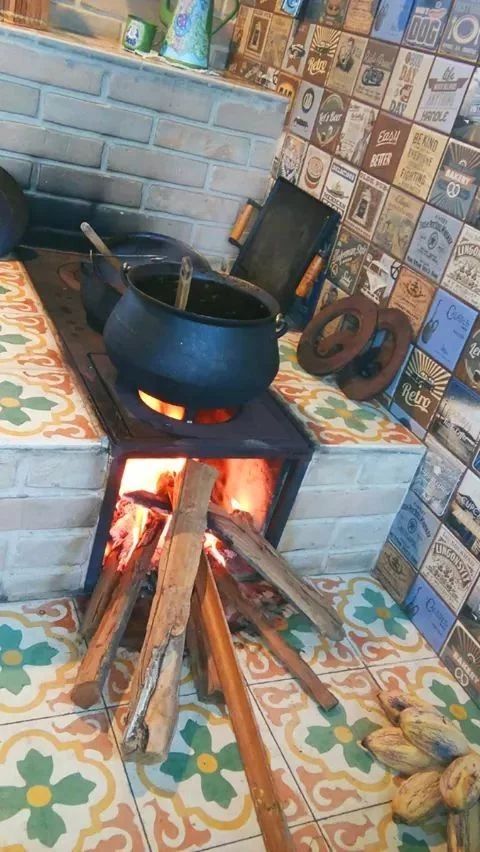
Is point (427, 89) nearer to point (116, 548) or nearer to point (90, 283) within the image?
point (90, 283)

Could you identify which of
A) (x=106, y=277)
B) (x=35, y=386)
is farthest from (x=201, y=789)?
(x=106, y=277)

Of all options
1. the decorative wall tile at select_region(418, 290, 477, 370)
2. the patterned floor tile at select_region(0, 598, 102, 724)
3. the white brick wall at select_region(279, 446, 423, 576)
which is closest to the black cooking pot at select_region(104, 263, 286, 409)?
the white brick wall at select_region(279, 446, 423, 576)

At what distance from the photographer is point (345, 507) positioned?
62.0 inches

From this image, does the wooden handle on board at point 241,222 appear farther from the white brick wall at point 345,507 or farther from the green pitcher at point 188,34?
the white brick wall at point 345,507

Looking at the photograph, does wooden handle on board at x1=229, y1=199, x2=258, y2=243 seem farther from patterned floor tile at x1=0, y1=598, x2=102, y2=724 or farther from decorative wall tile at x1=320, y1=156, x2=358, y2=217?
patterned floor tile at x1=0, y1=598, x2=102, y2=724

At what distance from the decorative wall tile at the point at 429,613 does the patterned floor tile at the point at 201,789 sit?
0.45m

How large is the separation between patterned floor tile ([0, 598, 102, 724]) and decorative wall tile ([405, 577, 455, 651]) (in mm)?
709

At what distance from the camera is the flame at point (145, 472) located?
155cm

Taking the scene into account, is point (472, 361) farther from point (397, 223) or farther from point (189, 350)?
point (189, 350)

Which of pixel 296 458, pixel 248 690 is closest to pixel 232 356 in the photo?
pixel 296 458

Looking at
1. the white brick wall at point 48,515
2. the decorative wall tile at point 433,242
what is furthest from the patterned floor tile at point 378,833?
the decorative wall tile at point 433,242

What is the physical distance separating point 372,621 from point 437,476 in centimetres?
33

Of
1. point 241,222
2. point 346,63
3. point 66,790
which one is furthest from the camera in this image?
point 241,222

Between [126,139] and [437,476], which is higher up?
[126,139]
